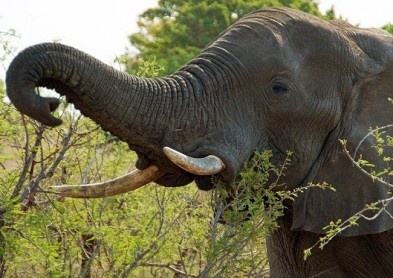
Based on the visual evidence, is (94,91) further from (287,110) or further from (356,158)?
(356,158)

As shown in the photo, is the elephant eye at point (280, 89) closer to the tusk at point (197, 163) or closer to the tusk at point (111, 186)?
the tusk at point (197, 163)

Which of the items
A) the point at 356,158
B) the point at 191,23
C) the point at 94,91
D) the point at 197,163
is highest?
the point at 191,23

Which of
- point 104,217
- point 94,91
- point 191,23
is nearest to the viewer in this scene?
point 94,91

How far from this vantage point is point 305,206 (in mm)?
7086

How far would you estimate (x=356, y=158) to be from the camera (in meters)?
7.09

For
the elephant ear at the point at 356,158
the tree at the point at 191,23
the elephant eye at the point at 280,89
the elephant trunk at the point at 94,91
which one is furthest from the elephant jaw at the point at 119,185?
the tree at the point at 191,23

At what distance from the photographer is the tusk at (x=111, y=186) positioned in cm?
664

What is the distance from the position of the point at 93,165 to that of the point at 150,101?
85.0 inches

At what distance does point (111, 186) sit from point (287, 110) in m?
0.97

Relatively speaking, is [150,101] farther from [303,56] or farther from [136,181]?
[303,56]

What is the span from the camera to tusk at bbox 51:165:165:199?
664cm

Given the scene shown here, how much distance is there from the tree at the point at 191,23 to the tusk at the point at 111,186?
15196mm

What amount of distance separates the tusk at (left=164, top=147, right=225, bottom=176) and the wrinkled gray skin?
0.24 ft

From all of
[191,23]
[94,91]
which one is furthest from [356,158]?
[191,23]
